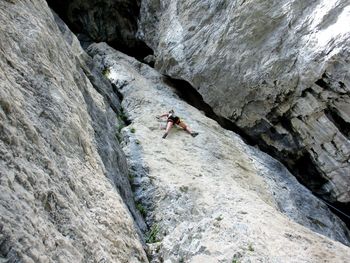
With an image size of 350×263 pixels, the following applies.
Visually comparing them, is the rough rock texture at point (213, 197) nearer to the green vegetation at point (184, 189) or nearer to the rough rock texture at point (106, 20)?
the green vegetation at point (184, 189)

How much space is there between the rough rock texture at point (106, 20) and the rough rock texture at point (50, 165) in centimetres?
1671

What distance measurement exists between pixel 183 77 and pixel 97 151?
11452 millimetres

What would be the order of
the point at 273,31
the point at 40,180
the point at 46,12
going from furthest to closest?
the point at 273,31, the point at 46,12, the point at 40,180

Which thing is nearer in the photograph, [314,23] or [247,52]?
[314,23]

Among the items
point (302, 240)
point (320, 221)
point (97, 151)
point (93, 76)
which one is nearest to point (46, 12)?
point (93, 76)

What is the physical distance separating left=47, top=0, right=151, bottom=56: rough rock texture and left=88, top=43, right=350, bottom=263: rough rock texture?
31.0 feet

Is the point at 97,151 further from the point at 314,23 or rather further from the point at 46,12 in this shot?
the point at 314,23

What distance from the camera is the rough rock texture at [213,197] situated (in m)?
10.9

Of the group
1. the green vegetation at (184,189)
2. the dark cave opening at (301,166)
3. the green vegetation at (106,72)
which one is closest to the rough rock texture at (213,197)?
the green vegetation at (184,189)

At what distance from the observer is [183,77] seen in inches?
869

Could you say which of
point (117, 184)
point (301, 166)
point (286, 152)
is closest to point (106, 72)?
point (286, 152)

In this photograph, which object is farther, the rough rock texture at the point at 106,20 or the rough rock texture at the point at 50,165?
the rough rock texture at the point at 106,20

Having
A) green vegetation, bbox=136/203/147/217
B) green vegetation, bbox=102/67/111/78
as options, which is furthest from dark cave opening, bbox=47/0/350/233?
green vegetation, bbox=136/203/147/217

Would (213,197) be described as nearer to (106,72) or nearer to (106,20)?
(106,72)
